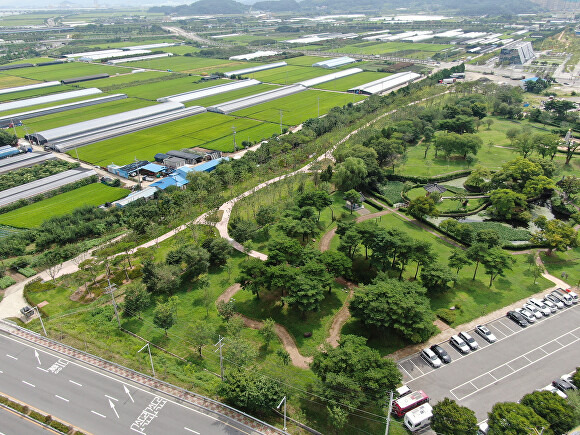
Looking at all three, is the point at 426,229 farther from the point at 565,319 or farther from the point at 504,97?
the point at 504,97

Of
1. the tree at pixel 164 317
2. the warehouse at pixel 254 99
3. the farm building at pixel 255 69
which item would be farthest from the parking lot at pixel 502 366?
the farm building at pixel 255 69

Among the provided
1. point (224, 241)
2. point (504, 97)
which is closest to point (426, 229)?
point (224, 241)

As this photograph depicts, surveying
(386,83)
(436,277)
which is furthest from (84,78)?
(436,277)

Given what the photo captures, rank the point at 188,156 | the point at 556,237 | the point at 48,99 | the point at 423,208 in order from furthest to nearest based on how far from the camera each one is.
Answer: the point at 48,99 → the point at 188,156 → the point at 423,208 → the point at 556,237

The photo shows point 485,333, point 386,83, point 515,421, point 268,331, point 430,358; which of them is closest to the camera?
point 515,421

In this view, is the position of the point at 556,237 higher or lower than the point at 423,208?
higher

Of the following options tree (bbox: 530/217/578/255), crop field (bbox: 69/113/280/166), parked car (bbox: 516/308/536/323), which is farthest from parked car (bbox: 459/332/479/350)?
crop field (bbox: 69/113/280/166)

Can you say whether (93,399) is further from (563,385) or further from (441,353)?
(563,385)
